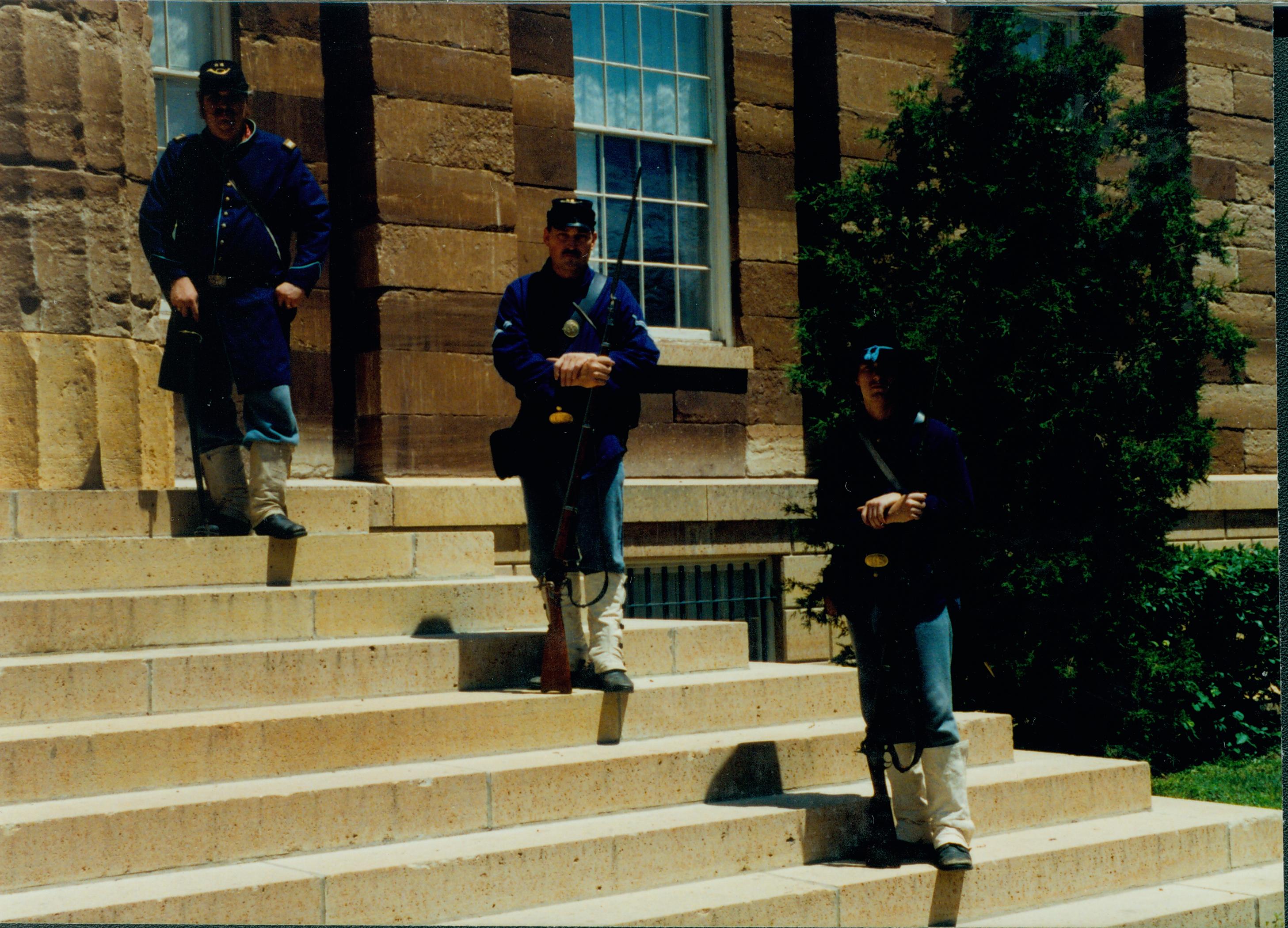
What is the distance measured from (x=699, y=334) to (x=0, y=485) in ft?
18.1

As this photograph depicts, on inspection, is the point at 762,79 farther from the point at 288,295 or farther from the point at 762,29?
the point at 288,295

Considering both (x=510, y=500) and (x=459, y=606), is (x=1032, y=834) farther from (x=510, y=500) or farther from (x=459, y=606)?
(x=510, y=500)

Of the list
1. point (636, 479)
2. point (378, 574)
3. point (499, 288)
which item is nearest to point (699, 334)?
point (636, 479)

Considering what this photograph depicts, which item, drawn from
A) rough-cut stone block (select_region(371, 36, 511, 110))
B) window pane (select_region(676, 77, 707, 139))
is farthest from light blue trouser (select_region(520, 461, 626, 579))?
window pane (select_region(676, 77, 707, 139))

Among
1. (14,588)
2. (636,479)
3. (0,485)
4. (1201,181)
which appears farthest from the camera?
(1201,181)

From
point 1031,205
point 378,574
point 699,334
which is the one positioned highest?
point 1031,205

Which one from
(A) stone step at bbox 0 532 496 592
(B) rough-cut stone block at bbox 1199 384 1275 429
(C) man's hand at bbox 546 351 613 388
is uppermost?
(C) man's hand at bbox 546 351 613 388

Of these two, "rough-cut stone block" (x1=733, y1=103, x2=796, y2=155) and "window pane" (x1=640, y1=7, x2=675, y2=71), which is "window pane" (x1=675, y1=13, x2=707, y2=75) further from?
"rough-cut stone block" (x1=733, y1=103, x2=796, y2=155)

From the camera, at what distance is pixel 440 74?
959 centimetres

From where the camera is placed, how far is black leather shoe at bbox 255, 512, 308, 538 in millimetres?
7105

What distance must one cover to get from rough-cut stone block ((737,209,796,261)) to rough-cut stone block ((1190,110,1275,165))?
156 inches

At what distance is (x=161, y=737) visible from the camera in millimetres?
5426

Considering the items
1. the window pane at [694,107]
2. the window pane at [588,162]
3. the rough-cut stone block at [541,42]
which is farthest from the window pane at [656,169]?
the rough-cut stone block at [541,42]

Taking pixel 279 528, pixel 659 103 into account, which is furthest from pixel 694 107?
pixel 279 528
